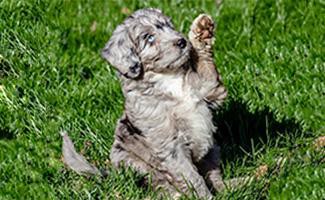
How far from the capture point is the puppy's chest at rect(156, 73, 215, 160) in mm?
7395

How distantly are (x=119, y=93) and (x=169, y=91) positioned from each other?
1.36 m

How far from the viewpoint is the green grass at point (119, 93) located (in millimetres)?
7586

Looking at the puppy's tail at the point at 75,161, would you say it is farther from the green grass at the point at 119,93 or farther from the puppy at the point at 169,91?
the puppy at the point at 169,91

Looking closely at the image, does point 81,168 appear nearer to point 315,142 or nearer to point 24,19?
point 315,142

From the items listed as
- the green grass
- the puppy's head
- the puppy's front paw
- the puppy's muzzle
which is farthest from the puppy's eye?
the green grass

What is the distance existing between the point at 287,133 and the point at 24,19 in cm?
247

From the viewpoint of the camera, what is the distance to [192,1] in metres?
10.1

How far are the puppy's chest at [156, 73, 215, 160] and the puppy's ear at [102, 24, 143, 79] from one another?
0.19 meters

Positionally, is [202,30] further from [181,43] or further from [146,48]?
[146,48]

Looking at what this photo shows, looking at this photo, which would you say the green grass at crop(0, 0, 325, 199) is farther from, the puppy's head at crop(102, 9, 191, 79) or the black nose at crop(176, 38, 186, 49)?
the black nose at crop(176, 38, 186, 49)

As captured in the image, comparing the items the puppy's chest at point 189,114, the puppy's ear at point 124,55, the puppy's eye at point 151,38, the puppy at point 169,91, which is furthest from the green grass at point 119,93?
the puppy's eye at point 151,38

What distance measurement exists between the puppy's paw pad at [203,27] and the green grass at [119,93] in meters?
0.85

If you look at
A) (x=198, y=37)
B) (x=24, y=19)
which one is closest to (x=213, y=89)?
(x=198, y=37)

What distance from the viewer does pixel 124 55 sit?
736cm
